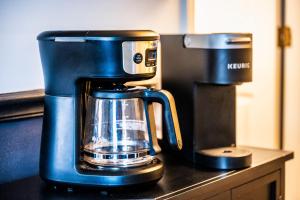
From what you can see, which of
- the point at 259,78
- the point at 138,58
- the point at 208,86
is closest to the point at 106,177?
the point at 138,58

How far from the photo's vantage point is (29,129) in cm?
146

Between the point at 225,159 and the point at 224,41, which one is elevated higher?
the point at 224,41

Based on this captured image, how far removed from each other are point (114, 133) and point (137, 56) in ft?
0.63

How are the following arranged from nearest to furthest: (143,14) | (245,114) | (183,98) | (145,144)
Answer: (145,144)
(183,98)
(143,14)
(245,114)

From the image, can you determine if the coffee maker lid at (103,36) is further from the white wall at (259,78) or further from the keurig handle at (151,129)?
the white wall at (259,78)

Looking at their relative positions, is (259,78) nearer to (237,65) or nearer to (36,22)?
(237,65)

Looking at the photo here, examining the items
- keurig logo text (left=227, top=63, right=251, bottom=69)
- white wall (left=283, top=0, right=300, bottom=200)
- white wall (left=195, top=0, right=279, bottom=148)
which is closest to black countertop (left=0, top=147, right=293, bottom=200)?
keurig logo text (left=227, top=63, right=251, bottom=69)

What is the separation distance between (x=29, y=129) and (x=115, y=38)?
39cm

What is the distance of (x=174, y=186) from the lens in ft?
4.34

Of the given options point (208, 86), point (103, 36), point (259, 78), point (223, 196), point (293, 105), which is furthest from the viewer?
point (293, 105)

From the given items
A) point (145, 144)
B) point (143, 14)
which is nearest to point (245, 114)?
point (143, 14)

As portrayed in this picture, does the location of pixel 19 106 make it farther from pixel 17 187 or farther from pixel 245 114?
pixel 245 114

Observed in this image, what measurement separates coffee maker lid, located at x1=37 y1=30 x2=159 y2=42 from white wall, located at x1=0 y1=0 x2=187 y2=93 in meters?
0.18

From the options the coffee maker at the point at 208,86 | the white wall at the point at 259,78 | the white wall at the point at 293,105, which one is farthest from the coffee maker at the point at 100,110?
the white wall at the point at 293,105
